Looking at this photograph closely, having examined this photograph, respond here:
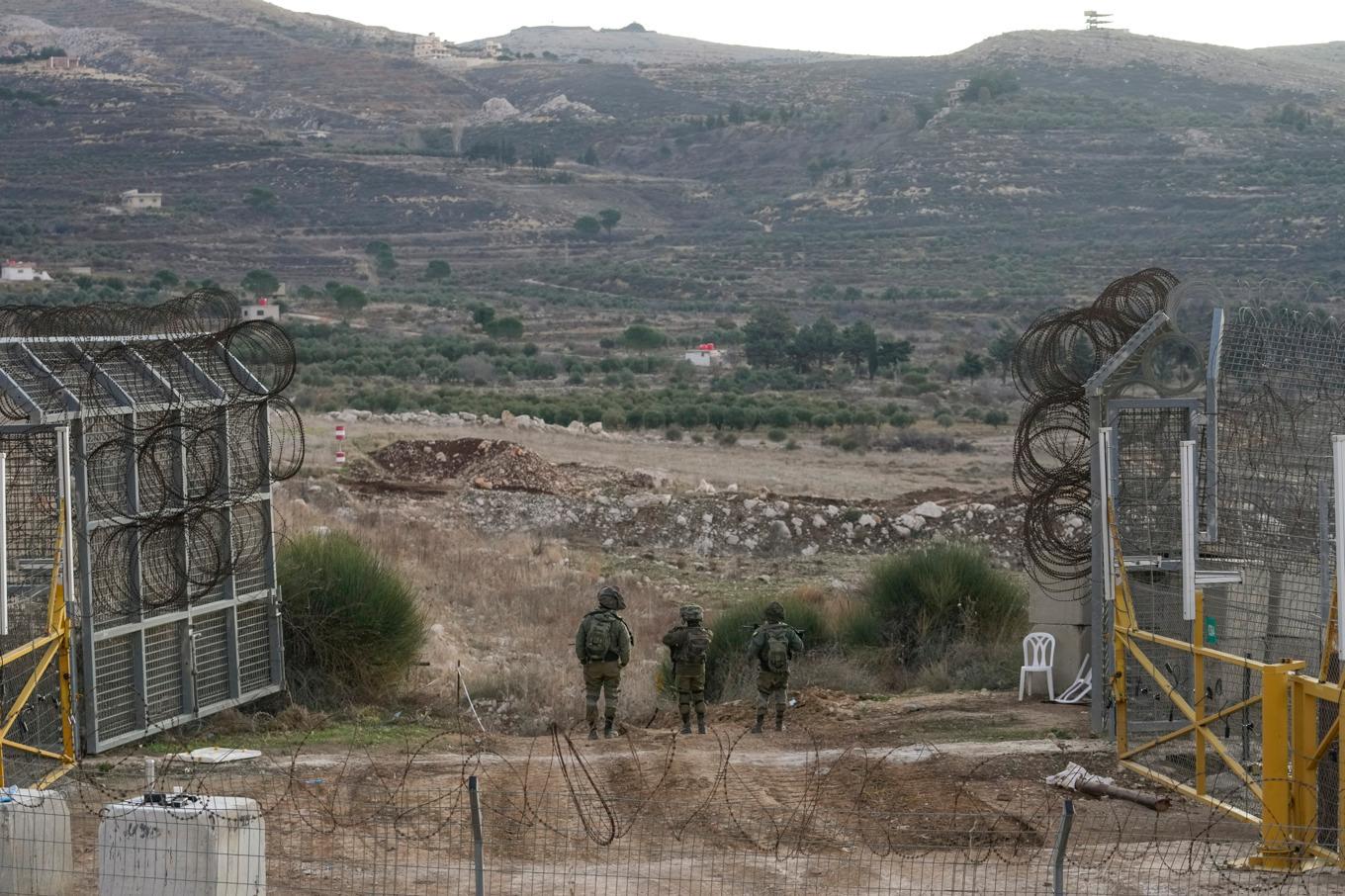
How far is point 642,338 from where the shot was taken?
233ft

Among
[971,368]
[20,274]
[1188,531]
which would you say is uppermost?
[20,274]

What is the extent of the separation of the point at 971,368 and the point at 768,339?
8.88 meters

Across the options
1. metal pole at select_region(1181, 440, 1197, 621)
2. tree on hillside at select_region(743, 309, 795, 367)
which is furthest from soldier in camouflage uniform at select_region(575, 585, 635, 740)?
tree on hillside at select_region(743, 309, 795, 367)

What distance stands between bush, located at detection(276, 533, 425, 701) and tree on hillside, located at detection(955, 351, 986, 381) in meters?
47.5

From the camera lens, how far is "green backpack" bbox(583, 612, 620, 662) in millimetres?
13805

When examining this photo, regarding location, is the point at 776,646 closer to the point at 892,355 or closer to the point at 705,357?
the point at 892,355

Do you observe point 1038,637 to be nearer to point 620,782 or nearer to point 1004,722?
point 1004,722

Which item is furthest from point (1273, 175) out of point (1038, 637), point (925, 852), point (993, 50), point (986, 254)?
point (925, 852)

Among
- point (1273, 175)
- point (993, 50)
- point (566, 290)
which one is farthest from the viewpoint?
point (993, 50)

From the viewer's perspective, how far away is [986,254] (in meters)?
97.4

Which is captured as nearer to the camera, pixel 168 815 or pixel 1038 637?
pixel 168 815

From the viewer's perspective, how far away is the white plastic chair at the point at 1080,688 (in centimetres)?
1516

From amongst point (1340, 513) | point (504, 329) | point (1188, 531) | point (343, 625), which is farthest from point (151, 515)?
point (504, 329)

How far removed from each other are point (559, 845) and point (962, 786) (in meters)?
3.36
